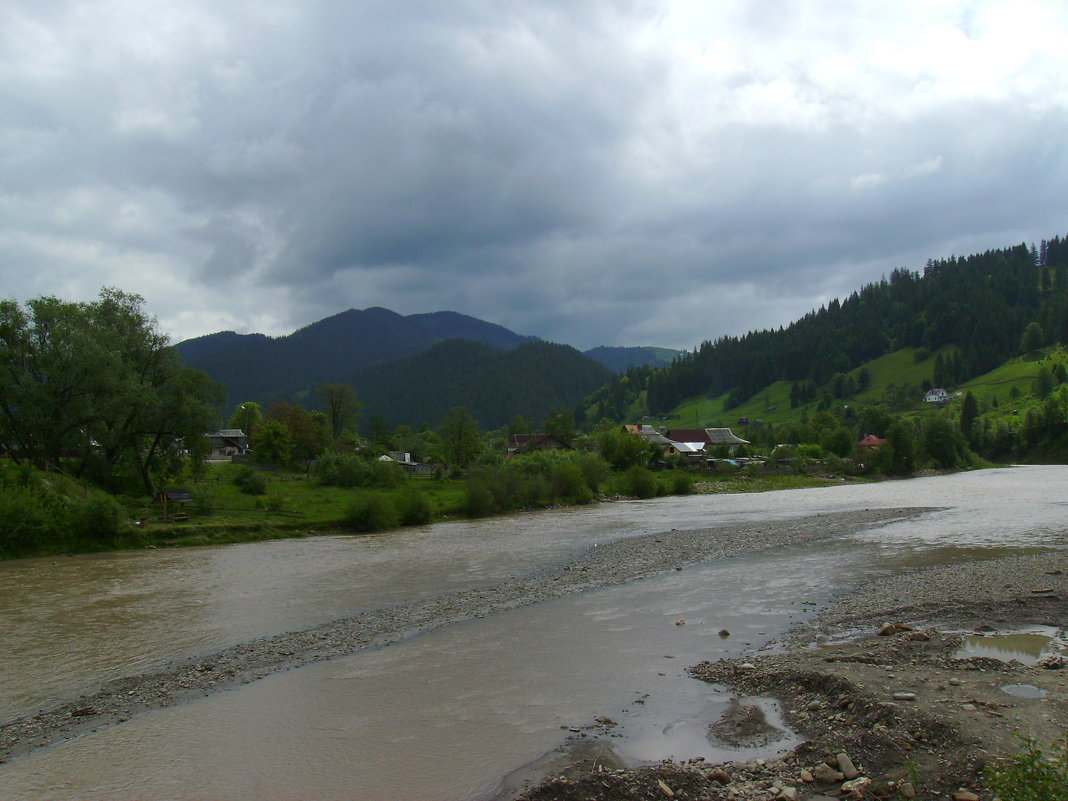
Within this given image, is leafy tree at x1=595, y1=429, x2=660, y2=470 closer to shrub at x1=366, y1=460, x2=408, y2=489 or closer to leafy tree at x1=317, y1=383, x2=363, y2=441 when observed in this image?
shrub at x1=366, y1=460, x2=408, y2=489

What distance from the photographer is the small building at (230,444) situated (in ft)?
393

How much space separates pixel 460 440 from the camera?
10338cm

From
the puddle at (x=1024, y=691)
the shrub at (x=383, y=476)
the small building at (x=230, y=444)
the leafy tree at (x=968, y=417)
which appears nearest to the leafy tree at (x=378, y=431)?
the small building at (x=230, y=444)

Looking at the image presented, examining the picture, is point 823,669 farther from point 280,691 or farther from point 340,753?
point 280,691

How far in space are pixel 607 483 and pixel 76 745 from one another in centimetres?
7155

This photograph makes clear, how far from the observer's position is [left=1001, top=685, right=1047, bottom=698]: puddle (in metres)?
11.0

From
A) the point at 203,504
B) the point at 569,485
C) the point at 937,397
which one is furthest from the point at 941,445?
the point at 203,504

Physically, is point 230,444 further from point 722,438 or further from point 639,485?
point 722,438

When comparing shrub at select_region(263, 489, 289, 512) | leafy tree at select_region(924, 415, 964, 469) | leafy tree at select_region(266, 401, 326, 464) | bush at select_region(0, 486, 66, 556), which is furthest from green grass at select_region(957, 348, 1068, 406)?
bush at select_region(0, 486, 66, 556)

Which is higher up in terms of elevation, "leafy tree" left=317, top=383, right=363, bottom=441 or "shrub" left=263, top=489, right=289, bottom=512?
"leafy tree" left=317, top=383, right=363, bottom=441

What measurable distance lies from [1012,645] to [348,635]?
15663 mm

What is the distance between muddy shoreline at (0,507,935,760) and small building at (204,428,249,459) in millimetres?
96487

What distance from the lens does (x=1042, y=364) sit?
591 ft

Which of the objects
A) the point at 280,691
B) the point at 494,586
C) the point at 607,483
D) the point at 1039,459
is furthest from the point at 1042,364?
the point at 280,691
